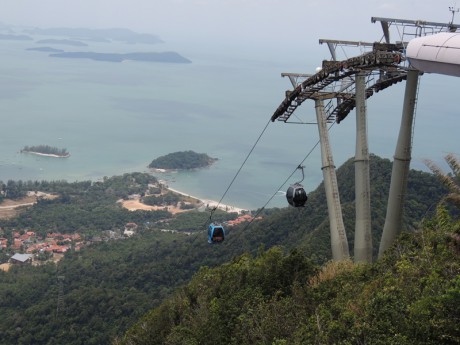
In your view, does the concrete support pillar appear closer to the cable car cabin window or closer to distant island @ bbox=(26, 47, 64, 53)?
the cable car cabin window

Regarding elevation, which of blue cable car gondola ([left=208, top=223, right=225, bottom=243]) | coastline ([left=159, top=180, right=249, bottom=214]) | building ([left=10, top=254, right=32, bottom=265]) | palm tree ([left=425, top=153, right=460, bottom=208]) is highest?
palm tree ([left=425, top=153, right=460, bottom=208])

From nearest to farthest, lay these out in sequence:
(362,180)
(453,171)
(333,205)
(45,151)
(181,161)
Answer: (453,171) → (362,180) → (333,205) → (181,161) → (45,151)

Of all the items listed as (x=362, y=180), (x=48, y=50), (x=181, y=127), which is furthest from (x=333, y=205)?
(x=48, y=50)

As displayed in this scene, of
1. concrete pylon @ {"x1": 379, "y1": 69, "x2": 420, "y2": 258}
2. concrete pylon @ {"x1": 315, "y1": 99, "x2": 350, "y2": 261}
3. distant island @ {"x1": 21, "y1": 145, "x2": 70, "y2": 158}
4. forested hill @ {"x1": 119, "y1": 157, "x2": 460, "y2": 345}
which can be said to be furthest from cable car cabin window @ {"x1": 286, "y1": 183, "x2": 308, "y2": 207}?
distant island @ {"x1": 21, "y1": 145, "x2": 70, "y2": 158}

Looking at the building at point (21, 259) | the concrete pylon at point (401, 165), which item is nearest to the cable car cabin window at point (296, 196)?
the concrete pylon at point (401, 165)

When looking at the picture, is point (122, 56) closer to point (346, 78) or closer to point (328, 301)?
point (346, 78)

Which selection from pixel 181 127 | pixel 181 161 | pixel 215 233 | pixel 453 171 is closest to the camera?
pixel 453 171

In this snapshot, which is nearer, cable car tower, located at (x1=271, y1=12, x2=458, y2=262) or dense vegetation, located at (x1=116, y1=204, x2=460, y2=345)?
dense vegetation, located at (x1=116, y1=204, x2=460, y2=345)
